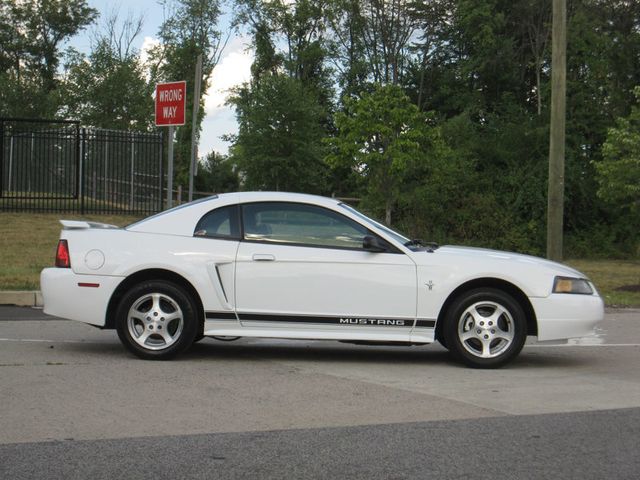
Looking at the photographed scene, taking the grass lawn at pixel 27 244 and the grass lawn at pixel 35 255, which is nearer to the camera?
the grass lawn at pixel 27 244

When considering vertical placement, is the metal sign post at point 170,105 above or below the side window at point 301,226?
above

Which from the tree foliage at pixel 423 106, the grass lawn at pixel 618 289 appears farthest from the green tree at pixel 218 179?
the grass lawn at pixel 618 289

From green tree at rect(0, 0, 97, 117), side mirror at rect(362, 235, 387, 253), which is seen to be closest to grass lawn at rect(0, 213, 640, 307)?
side mirror at rect(362, 235, 387, 253)

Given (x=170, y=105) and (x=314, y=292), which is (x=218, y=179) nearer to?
(x=170, y=105)

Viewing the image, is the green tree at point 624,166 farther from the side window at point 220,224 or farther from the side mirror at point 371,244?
the side window at point 220,224

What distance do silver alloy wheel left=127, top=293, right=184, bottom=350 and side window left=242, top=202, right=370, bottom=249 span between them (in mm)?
913

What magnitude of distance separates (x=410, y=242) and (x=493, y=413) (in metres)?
2.33

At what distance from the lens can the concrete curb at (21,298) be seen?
448 inches

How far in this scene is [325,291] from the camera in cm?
738

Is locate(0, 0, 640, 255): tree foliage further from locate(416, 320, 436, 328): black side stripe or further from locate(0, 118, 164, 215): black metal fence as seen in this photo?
locate(416, 320, 436, 328): black side stripe

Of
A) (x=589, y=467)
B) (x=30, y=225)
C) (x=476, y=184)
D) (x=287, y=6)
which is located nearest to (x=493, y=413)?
(x=589, y=467)

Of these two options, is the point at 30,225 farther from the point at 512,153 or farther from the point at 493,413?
the point at 512,153

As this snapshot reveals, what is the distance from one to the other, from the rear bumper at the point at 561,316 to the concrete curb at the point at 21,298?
6867mm

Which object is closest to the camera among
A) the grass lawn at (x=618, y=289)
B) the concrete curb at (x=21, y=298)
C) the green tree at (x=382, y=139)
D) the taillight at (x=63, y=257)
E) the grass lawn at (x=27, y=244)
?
the taillight at (x=63, y=257)
